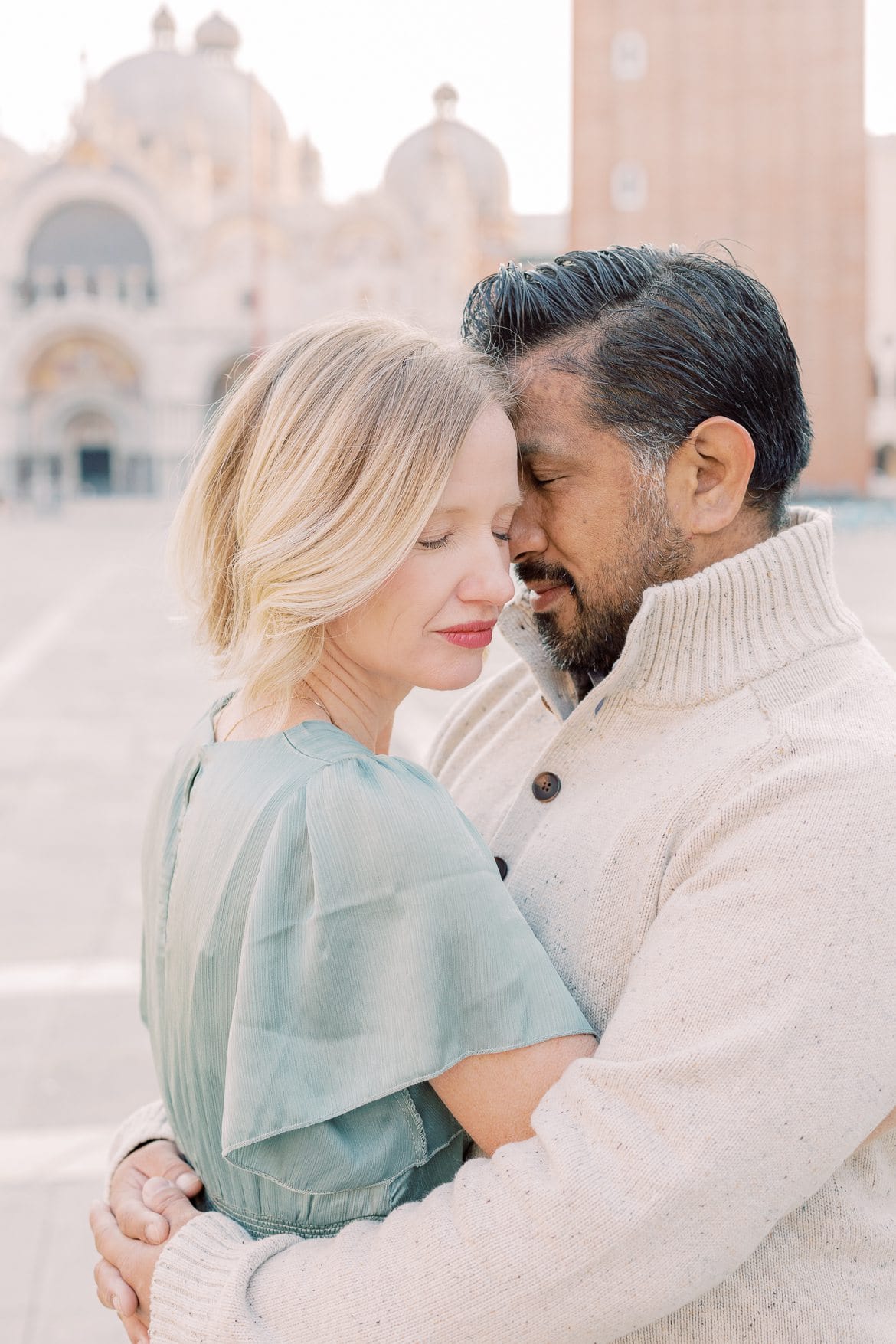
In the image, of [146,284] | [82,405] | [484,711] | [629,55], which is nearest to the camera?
[484,711]

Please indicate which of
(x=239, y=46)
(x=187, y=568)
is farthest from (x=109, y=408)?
(x=187, y=568)

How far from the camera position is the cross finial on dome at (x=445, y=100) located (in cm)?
6431

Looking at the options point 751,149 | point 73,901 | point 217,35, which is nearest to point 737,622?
point 73,901

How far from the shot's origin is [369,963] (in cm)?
123

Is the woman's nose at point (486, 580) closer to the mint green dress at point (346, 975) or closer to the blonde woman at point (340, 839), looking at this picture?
the blonde woman at point (340, 839)

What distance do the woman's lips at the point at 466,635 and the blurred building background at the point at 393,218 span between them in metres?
22.3

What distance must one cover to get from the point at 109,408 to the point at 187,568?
50218 millimetres

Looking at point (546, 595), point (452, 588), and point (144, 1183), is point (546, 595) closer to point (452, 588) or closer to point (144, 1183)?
point (452, 588)

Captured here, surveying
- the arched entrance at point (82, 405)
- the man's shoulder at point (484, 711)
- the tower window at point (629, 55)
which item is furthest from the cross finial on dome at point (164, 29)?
the man's shoulder at point (484, 711)

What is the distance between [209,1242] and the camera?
127 centimetres

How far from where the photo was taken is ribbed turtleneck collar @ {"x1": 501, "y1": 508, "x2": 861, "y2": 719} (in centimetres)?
141

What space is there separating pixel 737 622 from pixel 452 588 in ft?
1.04

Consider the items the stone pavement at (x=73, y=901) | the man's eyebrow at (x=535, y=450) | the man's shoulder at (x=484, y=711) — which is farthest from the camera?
the stone pavement at (x=73, y=901)

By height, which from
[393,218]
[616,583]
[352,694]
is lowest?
[352,694]
